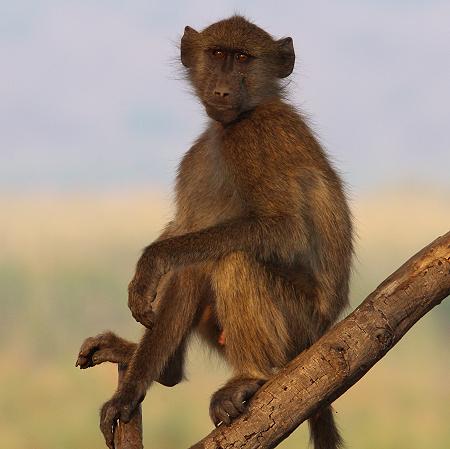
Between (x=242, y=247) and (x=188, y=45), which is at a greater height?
(x=188, y=45)

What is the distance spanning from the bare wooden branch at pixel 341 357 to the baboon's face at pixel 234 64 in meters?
1.96

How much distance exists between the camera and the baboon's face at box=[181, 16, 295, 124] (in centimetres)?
703

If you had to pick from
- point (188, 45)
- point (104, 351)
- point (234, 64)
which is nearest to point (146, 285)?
point (104, 351)

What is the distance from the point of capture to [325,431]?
6.54 metres

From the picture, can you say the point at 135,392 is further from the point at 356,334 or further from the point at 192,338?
the point at 356,334

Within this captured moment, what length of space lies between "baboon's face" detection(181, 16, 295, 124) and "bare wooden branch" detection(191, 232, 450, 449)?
1.96m

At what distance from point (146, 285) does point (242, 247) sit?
733 mm

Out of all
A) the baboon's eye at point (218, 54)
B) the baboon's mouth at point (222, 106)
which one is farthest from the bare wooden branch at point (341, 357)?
the baboon's eye at point (218, 54)

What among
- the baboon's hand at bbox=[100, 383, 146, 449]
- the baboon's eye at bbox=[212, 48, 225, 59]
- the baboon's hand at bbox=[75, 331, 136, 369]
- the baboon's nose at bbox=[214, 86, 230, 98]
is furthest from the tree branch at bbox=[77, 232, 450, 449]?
the baboon's eye at bbox=[212, 48, 225, 59]

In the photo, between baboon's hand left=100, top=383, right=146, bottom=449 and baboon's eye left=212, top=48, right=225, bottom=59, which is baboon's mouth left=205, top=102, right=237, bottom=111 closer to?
baboon's eye left=212, top=48, right=225, bottom=59

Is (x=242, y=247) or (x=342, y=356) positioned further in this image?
(x=242, y=247)

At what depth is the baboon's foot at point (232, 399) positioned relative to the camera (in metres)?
5.88

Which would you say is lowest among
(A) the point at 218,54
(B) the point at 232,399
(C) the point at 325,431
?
(C) the point at 325,431

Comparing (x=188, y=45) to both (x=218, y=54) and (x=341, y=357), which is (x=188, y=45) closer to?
(x=218, y=54)
